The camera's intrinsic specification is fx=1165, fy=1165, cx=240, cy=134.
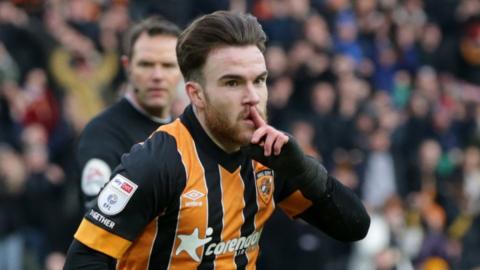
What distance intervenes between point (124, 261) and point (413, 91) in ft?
37.1

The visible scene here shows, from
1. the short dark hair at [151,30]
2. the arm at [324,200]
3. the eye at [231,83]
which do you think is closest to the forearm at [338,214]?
the arm at [324,200]

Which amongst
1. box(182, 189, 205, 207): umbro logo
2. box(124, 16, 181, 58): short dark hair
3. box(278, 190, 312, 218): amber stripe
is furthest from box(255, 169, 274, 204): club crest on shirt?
box(124, 16, 181, 58): short dark hair

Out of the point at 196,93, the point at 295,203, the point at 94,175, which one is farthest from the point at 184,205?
the point at 94,175

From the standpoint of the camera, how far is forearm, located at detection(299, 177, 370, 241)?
4848 mm

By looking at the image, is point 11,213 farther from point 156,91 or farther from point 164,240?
point 164,240

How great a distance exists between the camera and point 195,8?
15562mm

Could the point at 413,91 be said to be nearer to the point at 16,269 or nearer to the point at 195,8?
the point at 195,8

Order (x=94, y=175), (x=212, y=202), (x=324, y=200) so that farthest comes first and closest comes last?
(x=94, y=175), (x=324, y=200), (x=212, y=202)

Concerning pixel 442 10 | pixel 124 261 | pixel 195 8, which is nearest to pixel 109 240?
pixel 124 261

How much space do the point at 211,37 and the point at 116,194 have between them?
0.72 m

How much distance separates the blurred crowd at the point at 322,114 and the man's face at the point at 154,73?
4.58m

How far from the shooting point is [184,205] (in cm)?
450

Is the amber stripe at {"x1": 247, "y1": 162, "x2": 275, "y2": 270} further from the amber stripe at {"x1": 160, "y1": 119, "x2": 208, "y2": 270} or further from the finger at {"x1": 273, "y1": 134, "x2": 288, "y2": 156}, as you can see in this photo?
the finger at {"x1": 273, "y1": 134, "x2": 288, "y2": 156}

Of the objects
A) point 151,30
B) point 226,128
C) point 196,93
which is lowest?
point 151,30
